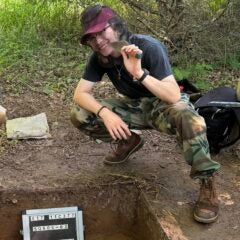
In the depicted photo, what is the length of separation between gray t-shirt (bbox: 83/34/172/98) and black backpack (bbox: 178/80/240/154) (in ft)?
1.94

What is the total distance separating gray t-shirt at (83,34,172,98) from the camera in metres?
3.07

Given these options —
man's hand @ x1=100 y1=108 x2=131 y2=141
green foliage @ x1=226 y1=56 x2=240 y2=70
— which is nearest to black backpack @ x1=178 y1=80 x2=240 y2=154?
man's hand @ x1=100 y1=108 x2=131 y2=141

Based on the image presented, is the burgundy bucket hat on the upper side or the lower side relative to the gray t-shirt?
upper

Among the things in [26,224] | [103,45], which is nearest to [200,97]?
[103,45]

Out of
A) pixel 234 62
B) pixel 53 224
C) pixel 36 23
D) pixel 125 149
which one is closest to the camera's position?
pixel 53 224

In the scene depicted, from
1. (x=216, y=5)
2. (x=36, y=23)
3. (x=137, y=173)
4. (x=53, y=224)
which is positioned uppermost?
(x=216, y=5)

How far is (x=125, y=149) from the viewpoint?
3.74 metres

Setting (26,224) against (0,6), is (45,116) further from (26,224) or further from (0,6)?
(0,6)

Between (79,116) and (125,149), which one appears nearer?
(79,116)

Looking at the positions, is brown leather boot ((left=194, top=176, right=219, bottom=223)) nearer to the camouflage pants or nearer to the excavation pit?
the camouflage pants

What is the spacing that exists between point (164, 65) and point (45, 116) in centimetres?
173

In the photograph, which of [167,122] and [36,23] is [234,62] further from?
[167,122]

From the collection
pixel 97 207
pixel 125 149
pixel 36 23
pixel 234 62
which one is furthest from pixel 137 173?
pixel 36 23

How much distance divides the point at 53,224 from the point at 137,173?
0.72 m
